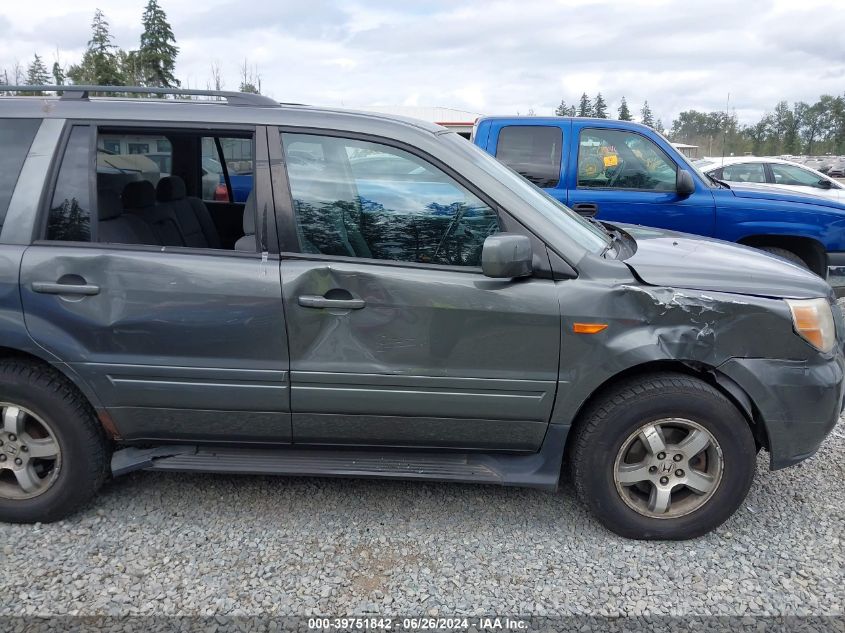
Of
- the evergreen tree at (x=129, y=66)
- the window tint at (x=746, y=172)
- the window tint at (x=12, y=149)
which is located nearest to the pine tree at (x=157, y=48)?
the evergreen tree at (x=129, y=66)

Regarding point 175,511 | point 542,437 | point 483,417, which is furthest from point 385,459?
point 175,511

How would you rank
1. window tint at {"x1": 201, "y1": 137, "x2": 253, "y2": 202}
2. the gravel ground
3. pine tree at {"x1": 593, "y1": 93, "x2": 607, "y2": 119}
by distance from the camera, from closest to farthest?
1. the gravel ground
2. window tint at {"x1": 201, "y1": 137, "x2": 253, "y2": 202}
3. pine tree at {"x1": 593, "y1": 93, "x2": 607, "y2": 119}

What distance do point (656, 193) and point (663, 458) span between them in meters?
3.62

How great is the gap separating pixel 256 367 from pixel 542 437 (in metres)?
1.30

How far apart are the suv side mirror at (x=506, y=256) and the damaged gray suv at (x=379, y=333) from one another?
0.05ft

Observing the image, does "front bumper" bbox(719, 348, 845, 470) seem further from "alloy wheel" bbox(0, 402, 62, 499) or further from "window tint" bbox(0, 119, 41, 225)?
"window tint" bbox(0, 119, 41, 225)

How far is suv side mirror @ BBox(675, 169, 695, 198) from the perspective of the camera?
5.64m

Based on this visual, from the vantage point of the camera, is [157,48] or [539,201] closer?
[539,201]

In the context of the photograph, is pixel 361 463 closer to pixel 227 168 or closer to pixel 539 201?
pixel 539 201

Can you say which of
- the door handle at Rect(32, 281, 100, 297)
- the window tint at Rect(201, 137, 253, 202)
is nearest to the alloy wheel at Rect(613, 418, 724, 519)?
the window tint at Rect(201, 137, 253, 202)

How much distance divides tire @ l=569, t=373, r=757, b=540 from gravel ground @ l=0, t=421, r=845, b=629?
14 centimetres

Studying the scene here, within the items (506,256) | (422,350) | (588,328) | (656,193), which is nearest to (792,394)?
(588,328)

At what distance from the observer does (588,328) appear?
275cm

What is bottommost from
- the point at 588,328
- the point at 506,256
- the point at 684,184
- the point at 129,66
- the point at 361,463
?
the point at 361,463
